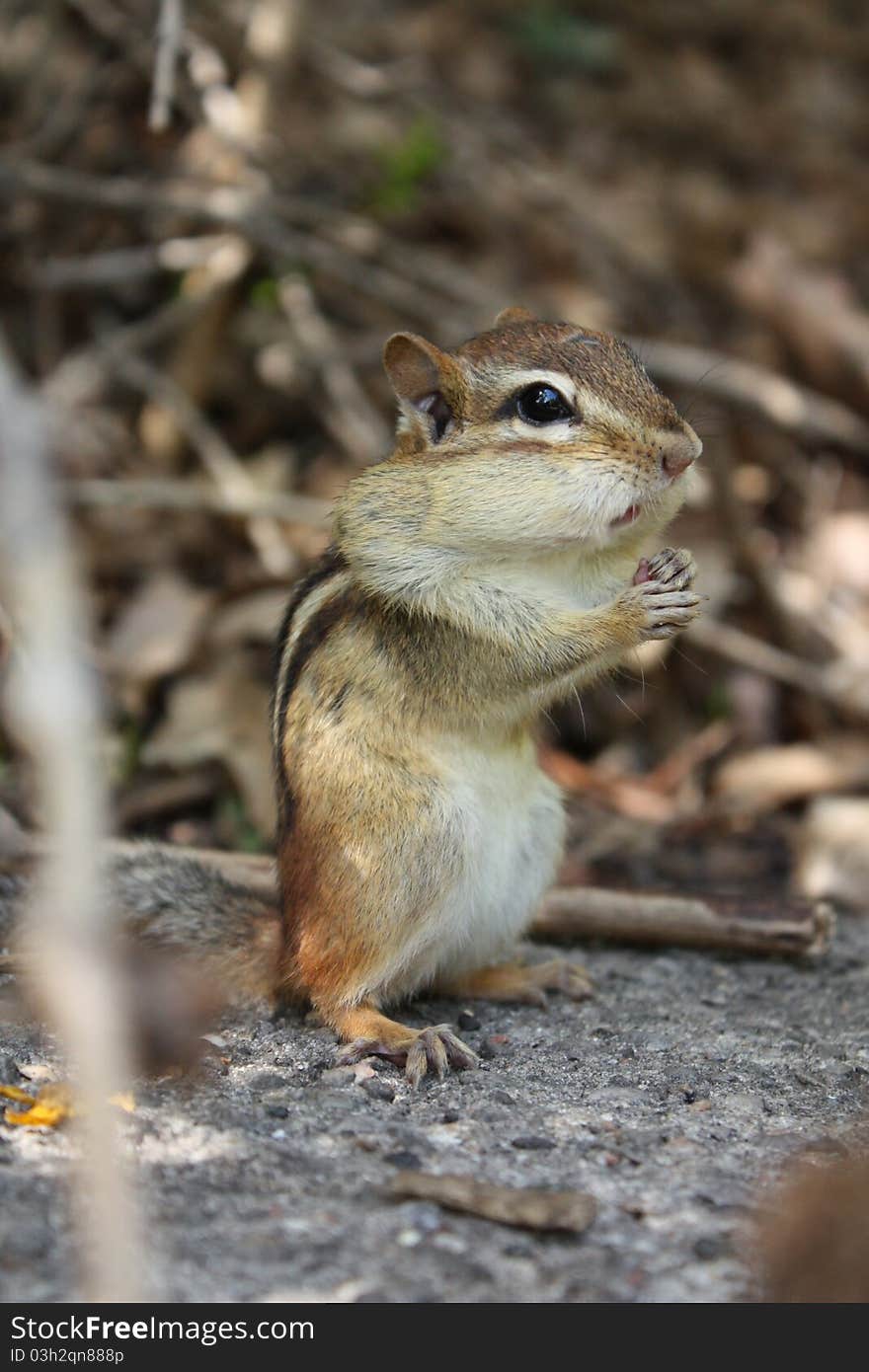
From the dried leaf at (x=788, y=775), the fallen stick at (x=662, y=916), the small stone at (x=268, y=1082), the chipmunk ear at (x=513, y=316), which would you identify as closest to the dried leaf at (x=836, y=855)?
the dried leaf at (x=788, y=775)

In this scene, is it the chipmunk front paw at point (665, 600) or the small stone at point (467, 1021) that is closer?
the chipmunk front paw at point (665, 600)

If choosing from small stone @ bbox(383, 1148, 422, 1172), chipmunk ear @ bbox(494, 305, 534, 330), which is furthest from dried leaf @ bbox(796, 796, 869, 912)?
small stone @ bbox(383, 1148, 422, 1172)

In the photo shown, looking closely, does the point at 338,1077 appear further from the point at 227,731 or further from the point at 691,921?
the point at 227,731

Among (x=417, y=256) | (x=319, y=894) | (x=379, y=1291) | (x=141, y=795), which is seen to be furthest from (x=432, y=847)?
(x=417, y=256)

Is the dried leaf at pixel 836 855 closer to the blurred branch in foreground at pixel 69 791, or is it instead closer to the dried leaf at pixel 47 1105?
the dried leaf at pixel 47 1105

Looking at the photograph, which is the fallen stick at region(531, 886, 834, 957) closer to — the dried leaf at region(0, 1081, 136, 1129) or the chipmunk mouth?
the chipmunk mouth

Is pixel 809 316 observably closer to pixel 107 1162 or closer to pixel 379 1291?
pixel 379 1291

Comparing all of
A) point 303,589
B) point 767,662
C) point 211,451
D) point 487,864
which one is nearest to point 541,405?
point 303,589
